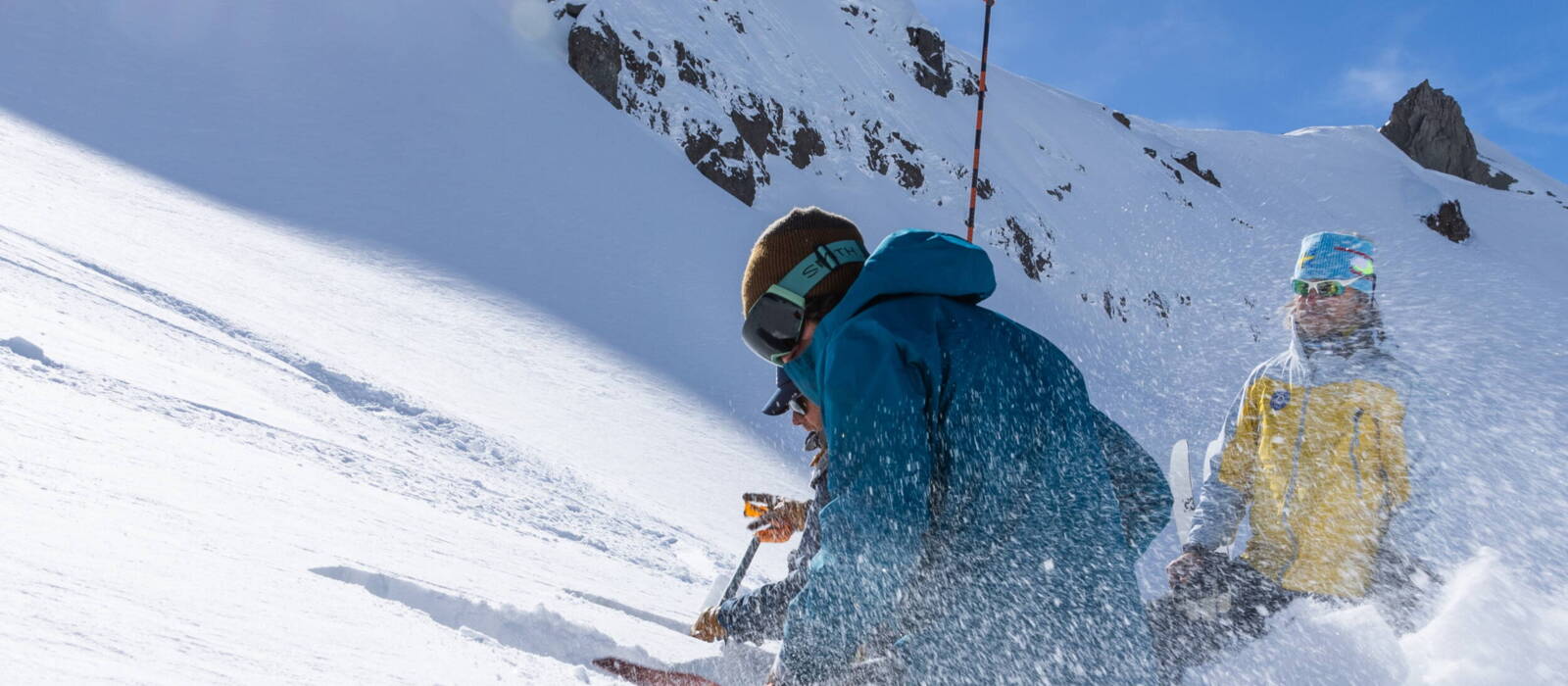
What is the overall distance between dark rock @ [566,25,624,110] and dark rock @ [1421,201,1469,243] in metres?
37.0

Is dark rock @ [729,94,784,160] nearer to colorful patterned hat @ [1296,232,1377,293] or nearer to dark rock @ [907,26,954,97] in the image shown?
dark rock @ [907,26,954,97]

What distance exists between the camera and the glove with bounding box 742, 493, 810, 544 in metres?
2.33

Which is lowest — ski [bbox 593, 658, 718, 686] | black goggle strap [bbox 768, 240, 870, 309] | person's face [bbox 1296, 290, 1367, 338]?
ski [bbox 593, 658, 718, 686]

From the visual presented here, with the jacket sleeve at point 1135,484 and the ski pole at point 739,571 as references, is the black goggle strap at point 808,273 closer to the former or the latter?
the jacket sleeve at point 1135,484

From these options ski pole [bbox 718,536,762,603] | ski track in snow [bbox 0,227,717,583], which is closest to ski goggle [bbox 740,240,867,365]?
ski pole [bbox 718,536,762,603]

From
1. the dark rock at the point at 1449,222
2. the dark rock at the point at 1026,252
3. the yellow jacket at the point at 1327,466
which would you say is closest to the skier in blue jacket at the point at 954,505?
the yellow jacket at the point at 1327,466

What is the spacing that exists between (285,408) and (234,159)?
786cm

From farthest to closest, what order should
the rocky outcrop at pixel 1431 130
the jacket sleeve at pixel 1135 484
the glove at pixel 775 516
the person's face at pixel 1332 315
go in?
the rocky outcrop at pixel 1431 130, the person's face at pixel 1332 315, the glove at pixel 775 516, the jacket sleeve at pixel 1135 484

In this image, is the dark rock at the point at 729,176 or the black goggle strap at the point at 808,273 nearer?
the black goggle strap at the point at 808,273

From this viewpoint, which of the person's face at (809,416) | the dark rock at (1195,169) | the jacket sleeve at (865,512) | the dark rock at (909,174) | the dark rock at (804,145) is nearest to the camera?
the jacket sleeve at (865,512)

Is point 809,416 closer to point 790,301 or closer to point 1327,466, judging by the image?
point 790,301

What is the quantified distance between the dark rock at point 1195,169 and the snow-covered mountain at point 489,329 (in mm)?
7546

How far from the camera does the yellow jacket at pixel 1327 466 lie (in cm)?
257

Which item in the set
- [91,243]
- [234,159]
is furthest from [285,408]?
[234,159]
